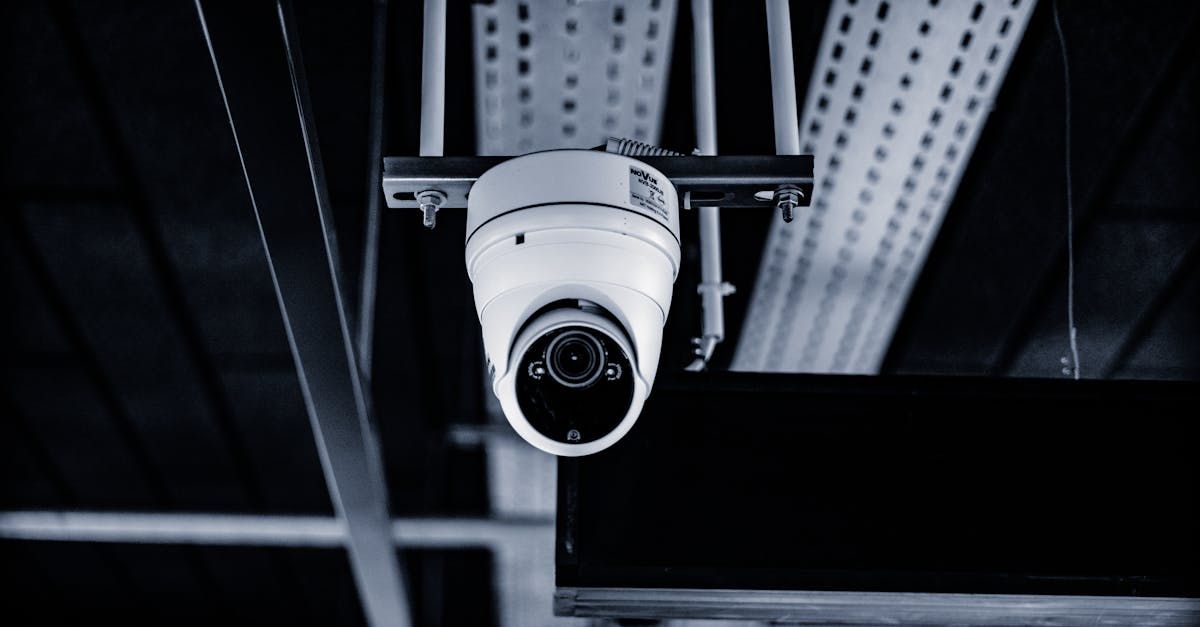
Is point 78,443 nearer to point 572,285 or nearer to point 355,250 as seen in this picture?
point 355,250

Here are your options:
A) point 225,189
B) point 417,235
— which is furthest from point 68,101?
point 417,235

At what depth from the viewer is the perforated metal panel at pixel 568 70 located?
1.41 metres

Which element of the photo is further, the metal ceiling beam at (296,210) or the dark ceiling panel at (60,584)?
the dark ceiling panel at (60,584)

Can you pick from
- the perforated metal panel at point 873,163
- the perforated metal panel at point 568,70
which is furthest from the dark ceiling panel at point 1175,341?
the perforated metal panel at point 568,70

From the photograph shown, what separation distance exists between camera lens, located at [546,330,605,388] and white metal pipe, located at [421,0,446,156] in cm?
25

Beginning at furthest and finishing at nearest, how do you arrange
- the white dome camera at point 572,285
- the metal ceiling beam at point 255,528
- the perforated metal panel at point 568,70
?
the metal ceiling beam at point 255,528 < the perforated metal panel at point 568,70 < the white dome camera at point 572,285

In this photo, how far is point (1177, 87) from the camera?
1.55 metres

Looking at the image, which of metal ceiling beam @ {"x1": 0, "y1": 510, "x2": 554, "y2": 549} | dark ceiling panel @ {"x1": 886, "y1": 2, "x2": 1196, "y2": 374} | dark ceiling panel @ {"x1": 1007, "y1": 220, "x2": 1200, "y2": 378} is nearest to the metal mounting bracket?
dark ceiling panel @ {"x1": 886, "y1": 2, "x2": 1196, "y2": 374}

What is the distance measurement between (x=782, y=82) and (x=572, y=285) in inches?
13.2

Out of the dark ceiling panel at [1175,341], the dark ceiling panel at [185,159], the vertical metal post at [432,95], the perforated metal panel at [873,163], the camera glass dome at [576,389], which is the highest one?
the dark ceiling panel at [185,159]

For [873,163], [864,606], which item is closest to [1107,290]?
[873,163]

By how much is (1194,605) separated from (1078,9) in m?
0.91

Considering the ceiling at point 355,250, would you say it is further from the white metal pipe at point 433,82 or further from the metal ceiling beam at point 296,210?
the white metal pipe at point 433,82

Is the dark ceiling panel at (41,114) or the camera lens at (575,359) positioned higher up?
the dark ceiling panel at (41,114)
